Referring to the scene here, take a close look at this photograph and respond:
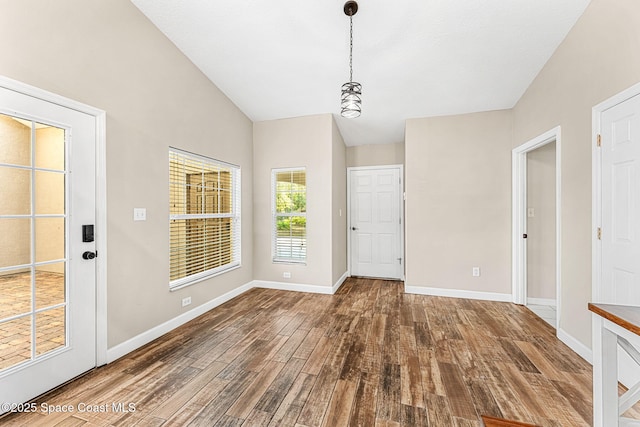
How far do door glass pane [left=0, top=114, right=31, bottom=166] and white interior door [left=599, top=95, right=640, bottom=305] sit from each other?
4136 mm

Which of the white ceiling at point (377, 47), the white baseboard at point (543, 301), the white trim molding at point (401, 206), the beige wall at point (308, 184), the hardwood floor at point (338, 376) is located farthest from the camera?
the white trim molding at point (401, 206)

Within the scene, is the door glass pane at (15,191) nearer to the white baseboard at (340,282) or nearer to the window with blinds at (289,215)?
the window with blinds at (289,215)

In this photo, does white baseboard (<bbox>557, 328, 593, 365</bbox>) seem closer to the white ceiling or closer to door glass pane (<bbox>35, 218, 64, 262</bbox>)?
the white ceiling

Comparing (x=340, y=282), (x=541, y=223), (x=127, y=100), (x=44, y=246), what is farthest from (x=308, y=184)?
(x=541, y=223)

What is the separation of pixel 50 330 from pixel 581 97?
15.3 ft

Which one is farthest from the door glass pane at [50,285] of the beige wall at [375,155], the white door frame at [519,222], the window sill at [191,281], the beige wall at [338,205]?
the white door frame at [519,222]

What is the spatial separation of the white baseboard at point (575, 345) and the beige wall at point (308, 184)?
267 centimetres

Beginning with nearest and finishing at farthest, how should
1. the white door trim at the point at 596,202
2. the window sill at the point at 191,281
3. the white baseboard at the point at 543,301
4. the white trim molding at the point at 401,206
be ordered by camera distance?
the white door trim at the point at 596,202 → the window sill at the point at 191,281 → the white baseboard at the point at 543,301 → the white trim molding at the point at 401,206

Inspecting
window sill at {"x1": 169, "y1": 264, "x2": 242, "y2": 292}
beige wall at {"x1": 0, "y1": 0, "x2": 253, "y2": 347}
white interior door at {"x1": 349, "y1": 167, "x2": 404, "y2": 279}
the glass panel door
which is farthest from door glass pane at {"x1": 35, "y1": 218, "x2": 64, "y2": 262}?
white interior door at {"x1": 349, "y1": 167, "x2": 404, "y2": 279}

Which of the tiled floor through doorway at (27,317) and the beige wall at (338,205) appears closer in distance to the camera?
the tiled floor through doorway at (27,317)

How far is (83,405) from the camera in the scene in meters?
1.79

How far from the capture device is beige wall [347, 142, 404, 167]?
16.4 feet

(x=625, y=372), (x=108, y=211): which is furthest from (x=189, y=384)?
(x=625, y=372)

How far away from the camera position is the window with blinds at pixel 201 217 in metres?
3.11
